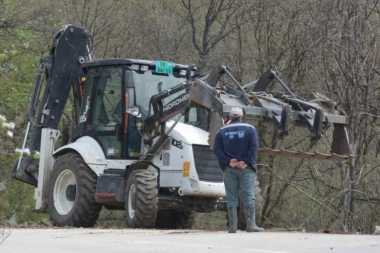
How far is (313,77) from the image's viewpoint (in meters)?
24.2

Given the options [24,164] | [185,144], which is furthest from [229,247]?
[24,164]

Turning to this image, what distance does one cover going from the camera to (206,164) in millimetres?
17859

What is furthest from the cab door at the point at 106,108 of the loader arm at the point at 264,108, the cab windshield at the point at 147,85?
the loader arm at the point at 264,108

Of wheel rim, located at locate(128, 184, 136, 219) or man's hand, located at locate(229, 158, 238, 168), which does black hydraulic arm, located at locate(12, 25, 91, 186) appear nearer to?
wheel rim, located at locate(128, 184, 136, 219)

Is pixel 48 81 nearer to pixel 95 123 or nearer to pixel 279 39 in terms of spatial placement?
pixel 95 123

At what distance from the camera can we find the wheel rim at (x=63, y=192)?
1925 centimetres

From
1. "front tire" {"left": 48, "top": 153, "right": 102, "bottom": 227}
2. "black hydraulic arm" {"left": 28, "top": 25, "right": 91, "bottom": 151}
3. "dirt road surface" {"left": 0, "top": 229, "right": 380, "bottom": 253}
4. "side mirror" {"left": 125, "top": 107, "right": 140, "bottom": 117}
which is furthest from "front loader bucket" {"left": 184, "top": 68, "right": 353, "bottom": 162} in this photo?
"black hydraulic arm" {"left": 28, "top": 25, "right": 91, "bottom": 151}

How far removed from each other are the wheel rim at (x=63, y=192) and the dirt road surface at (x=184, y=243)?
13.1ft

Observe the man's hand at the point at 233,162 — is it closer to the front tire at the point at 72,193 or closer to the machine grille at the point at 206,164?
the machine grille at the point at 206,164

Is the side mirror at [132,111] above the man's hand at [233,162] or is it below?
above

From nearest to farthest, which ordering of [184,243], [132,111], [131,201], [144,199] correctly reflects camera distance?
[184,243]
[144,199]
[131,201]
[132,111]

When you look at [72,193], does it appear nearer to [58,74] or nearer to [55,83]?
[55,83]

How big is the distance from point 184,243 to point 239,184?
2.73m

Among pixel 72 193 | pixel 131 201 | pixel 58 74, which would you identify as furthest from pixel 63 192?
pixel 58 74
